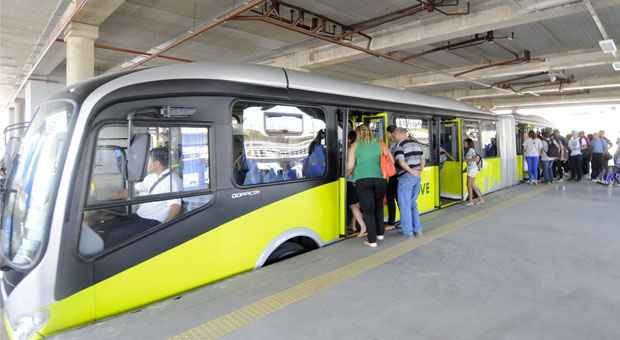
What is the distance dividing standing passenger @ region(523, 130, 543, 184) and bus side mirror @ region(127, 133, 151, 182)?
455 inches

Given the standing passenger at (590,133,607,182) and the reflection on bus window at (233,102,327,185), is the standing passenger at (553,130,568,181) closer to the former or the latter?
the standing passenger at (590,133,607,182)

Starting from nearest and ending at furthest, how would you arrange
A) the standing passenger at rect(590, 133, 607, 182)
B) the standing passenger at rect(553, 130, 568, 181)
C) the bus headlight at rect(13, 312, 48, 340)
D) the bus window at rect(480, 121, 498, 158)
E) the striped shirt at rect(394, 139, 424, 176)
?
the bus headlight at rect(13, 312, 48, 340)
the striped shirt at rect(394, 139, 424, 176)
the bus window at rect(480, 121, 498, 158)
the standing passenger at rect(590, 133, 607, 182)
the standing passenger at rect(553, 130, 568, 181)

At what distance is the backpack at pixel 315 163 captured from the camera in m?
4.36

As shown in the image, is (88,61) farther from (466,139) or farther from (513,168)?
(513,168)

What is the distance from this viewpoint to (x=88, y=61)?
857 cm

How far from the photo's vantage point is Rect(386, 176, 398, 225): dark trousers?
229 inches

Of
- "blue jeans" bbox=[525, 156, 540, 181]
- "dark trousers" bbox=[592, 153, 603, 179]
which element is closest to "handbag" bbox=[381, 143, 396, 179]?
"blue jeans" bbox=[525, 156, 540, 181]

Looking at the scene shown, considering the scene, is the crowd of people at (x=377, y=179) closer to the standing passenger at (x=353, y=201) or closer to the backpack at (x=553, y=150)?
the standing passenger at (x=353, y=201)

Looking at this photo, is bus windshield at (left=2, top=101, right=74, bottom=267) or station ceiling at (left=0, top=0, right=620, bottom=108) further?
station ceiling at (left=0, top=0, right=620, bottom=108)

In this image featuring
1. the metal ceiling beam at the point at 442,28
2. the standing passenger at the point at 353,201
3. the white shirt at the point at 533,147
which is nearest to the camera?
the standing passenger at the point at 353,201

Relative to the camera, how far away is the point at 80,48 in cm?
834

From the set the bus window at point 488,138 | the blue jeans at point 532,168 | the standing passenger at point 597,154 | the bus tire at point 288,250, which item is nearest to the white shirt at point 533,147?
the blue jeans at point 532,168

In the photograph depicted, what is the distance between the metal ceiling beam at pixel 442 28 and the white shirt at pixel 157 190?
731 cm

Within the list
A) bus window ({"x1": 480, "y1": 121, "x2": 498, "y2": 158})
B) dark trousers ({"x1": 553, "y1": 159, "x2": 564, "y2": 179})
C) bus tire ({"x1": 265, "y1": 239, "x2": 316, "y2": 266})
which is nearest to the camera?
bus tire ({"x1": 265, "y1": 239, "x2": 316, "y2": 266})
